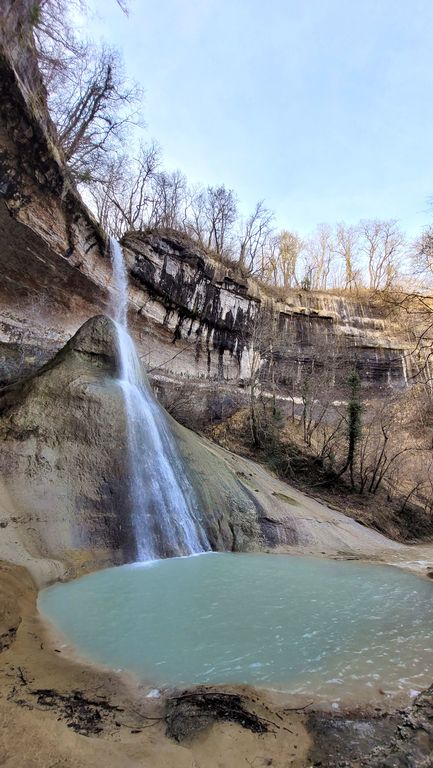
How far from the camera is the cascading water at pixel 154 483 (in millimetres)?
8734

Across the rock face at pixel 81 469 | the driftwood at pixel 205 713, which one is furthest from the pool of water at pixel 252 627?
the rock face at pixel 81 469

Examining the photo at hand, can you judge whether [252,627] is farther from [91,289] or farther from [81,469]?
[91,289]

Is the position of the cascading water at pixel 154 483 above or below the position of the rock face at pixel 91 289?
below

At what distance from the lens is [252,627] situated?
182 inches

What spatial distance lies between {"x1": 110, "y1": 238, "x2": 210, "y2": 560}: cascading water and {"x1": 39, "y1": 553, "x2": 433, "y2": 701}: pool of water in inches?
42.7

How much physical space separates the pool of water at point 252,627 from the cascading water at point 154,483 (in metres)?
1.08

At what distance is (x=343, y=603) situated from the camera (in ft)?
19.4

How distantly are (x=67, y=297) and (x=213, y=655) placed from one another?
55.8ft

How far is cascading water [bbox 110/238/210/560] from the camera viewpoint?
8734 millimetres

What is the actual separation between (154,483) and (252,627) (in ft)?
17.5

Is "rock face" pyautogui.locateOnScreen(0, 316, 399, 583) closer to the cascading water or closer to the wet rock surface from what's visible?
the cascading water

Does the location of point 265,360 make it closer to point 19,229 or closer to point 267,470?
point 267,470

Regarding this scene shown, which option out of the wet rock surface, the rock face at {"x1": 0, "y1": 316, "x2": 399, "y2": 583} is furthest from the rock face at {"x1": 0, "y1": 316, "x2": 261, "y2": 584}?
the wet rock surface

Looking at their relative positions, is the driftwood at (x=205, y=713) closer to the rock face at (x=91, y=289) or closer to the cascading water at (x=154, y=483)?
the cascading water at (x=154, y=483)
